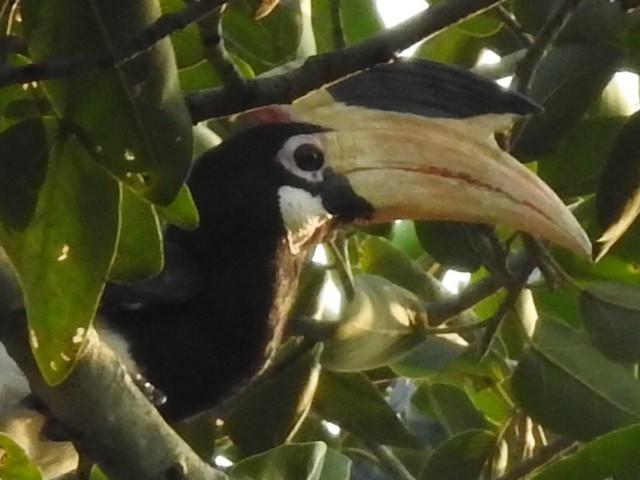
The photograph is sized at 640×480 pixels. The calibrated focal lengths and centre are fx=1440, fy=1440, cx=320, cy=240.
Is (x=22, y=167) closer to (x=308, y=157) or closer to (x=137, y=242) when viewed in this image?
(x=137, y=242)

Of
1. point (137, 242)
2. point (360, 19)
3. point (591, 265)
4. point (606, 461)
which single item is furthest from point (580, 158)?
point (137, 242)

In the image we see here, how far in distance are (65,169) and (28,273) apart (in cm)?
4

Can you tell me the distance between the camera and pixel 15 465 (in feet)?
2.27

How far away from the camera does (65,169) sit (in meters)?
0.55

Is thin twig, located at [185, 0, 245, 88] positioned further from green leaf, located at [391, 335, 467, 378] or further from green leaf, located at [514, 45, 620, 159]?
green leaf, located at [391, 335, 467, 378]

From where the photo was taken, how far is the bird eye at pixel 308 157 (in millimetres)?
1080

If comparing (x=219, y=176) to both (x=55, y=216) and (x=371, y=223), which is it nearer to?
(x=371, y=223)

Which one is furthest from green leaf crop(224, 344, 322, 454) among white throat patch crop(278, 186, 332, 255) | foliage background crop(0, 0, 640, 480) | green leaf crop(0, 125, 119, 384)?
green leaf crop(0, 125, 119, 384)

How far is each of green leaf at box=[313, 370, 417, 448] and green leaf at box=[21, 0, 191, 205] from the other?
56 cm

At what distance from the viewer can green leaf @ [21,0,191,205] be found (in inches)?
20.3

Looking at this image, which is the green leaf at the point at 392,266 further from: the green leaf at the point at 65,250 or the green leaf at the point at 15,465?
the green leaf at the point at 65,250

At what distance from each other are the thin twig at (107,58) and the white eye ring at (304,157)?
1.90ft

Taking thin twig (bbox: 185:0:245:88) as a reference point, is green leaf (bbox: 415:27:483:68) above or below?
below

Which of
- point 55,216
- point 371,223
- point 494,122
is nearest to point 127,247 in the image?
point 55,216
